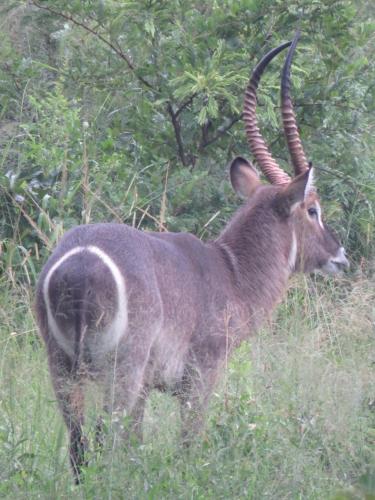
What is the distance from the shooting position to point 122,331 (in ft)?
12.3

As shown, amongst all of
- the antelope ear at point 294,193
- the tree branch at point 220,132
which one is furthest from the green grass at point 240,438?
the tree branch at point 220,132

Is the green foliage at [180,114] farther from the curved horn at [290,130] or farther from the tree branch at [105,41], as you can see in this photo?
the curved horn at [290,130]

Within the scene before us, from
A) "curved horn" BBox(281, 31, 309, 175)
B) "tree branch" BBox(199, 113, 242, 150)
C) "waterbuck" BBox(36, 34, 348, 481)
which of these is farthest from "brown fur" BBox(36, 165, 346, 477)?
"tree branch" BBox(199, 113, 242, 150)

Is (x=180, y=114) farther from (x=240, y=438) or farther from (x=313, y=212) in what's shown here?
(x=240, y=438)

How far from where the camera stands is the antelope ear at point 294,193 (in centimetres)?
487

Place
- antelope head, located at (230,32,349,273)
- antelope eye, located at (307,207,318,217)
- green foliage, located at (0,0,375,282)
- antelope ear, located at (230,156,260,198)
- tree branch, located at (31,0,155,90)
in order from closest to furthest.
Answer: antelope head, located at (230,32,349,273) → antelope eye, located at (307,207,318,217) → antelope ear, located at (230,156,260,198) → green foliage, located at (0,0,375,282) → tree branch, located at (31,0,155,90)

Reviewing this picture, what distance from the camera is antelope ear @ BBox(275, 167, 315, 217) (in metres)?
4.87

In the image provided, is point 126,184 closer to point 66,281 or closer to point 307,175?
point 307,175

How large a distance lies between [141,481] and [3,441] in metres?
0.57

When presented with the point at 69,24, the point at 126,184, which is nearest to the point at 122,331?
the point at 126,184

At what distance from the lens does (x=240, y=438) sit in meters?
3.64

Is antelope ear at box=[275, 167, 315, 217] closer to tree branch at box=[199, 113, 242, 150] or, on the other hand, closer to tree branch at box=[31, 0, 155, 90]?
tree branch at box=[199, 113, 242, 150]

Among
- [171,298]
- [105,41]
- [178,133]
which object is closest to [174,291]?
[171,298]

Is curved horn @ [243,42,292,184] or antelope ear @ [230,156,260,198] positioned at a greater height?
curved horn @ [243,42,292,184]
